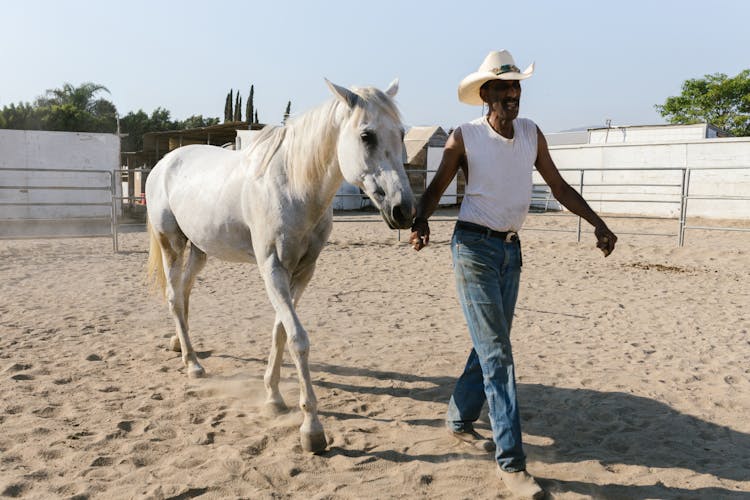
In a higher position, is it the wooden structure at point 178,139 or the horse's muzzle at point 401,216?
the wooden structure at point 178,139

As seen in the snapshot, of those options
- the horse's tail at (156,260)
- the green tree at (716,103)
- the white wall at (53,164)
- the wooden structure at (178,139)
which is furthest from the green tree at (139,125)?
the horse's tail at (156,260)

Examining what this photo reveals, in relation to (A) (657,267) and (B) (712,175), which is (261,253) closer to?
(A) (657,267)

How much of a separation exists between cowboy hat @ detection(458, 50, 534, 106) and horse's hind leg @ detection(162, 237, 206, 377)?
→ 252cm

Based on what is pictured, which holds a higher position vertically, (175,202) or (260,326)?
(175,202)

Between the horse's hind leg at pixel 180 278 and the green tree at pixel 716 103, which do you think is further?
the green tree at pixel 716 103

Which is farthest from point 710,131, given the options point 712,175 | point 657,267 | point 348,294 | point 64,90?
point 64,90

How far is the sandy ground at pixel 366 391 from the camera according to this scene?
251 centimetres

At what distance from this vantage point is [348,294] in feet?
21.1

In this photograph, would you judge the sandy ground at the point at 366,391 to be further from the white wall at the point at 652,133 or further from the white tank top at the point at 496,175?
the white wall at the point at 652,133

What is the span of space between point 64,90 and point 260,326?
122 feet

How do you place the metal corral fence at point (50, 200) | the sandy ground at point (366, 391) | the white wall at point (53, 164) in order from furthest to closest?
the white wall at point (53, 164), the metal corral fence at point (50, 200), the sandy ground at point (366, 391)

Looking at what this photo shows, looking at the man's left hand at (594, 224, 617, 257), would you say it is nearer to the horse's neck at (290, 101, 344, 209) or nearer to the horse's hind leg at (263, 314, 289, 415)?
the horse's neck at (290, 101, 344, 209)

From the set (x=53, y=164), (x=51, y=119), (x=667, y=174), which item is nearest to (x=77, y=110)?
(x=51, y=119)

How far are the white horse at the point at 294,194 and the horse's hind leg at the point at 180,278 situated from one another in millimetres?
122
